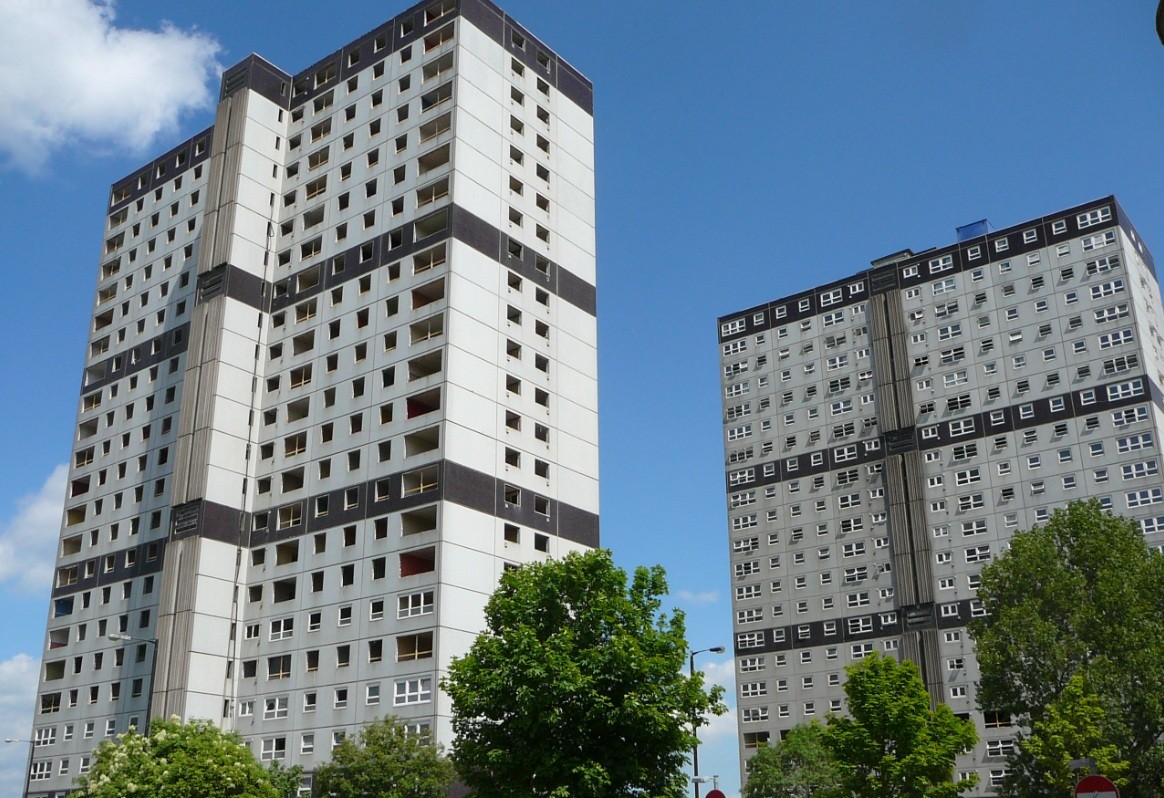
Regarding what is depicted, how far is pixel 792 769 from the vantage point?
9250 cm

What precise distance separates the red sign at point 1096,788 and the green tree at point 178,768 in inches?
1597

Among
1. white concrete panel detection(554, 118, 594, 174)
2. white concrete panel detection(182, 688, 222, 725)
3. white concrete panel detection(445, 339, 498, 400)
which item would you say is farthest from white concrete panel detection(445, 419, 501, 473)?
white concrete panel detection(554, 118, 594, 174)

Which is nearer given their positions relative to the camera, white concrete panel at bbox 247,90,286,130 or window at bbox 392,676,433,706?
window at bbox 392,676,433,706

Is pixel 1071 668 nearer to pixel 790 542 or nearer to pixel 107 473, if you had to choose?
pixel 790 542

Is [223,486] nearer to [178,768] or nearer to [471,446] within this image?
[471,446]

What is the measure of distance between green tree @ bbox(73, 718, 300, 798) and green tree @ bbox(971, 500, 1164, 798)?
36397 mm

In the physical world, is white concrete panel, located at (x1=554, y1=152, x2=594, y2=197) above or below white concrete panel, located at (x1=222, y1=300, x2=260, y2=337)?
above

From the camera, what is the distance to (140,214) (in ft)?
298

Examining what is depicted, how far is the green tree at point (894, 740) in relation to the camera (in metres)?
52.0

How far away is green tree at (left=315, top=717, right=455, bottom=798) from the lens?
49781 mm

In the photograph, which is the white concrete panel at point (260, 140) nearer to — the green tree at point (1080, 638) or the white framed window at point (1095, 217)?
the green tree at point (1080, 638)

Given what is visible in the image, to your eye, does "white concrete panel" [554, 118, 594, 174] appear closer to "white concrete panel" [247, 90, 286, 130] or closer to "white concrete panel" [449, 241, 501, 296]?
"white concrete panel" [449, 241, 501, 296]

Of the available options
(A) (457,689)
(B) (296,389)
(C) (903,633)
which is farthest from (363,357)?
(C) (903,633)

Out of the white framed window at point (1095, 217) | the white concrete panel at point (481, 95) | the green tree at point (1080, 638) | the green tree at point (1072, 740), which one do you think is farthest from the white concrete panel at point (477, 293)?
the white framed window at point (1095, 217)
